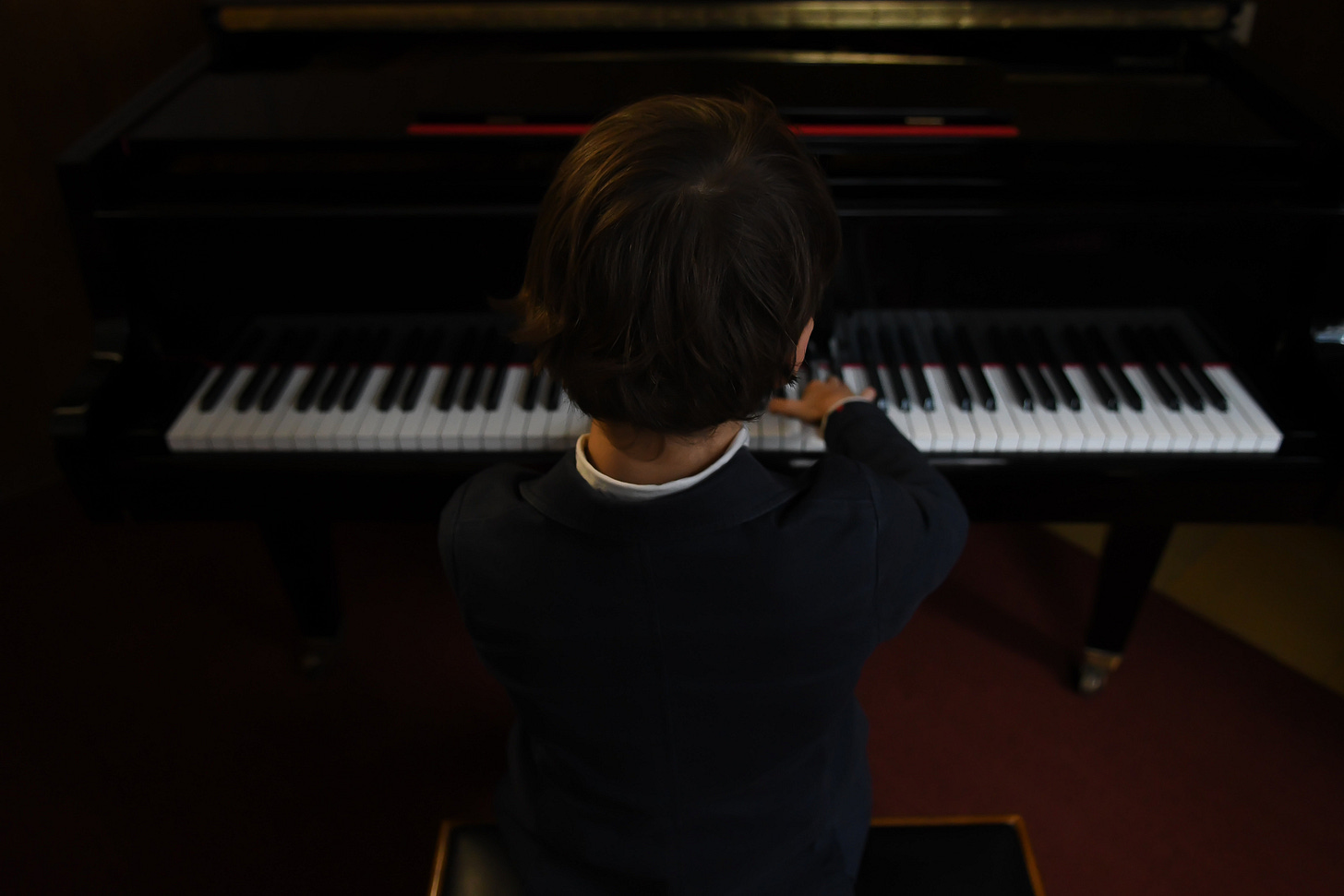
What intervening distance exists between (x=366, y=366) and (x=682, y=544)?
0.80m

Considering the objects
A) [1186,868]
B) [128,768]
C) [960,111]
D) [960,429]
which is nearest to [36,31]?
[128,768]

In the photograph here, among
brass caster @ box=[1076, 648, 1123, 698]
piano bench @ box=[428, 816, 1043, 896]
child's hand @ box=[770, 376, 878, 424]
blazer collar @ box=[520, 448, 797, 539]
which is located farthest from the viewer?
brass caster @ box=[1076, 648, 1123, 698]

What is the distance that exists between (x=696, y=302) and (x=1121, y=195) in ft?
2.98

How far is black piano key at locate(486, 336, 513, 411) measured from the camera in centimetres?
130

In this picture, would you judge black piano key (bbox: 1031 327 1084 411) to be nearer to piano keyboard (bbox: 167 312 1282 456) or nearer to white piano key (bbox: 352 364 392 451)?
piano keyboard (bbox: 167 312 1282 456)

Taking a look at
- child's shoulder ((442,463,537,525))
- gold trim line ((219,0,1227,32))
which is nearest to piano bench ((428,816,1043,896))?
child's shoulder ((442,463,537,525))

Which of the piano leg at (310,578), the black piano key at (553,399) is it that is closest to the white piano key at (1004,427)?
the black piano key at (553,399)

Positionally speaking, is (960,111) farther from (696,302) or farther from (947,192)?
(696,302)

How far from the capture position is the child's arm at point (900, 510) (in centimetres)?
80

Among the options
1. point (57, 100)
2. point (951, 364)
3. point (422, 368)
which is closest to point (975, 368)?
point (951, 364)

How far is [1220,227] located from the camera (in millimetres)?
1233

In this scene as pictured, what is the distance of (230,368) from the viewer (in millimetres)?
1357

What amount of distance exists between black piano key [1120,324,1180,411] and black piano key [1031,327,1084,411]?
11cm

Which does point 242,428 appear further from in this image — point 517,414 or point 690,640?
point 690,640
